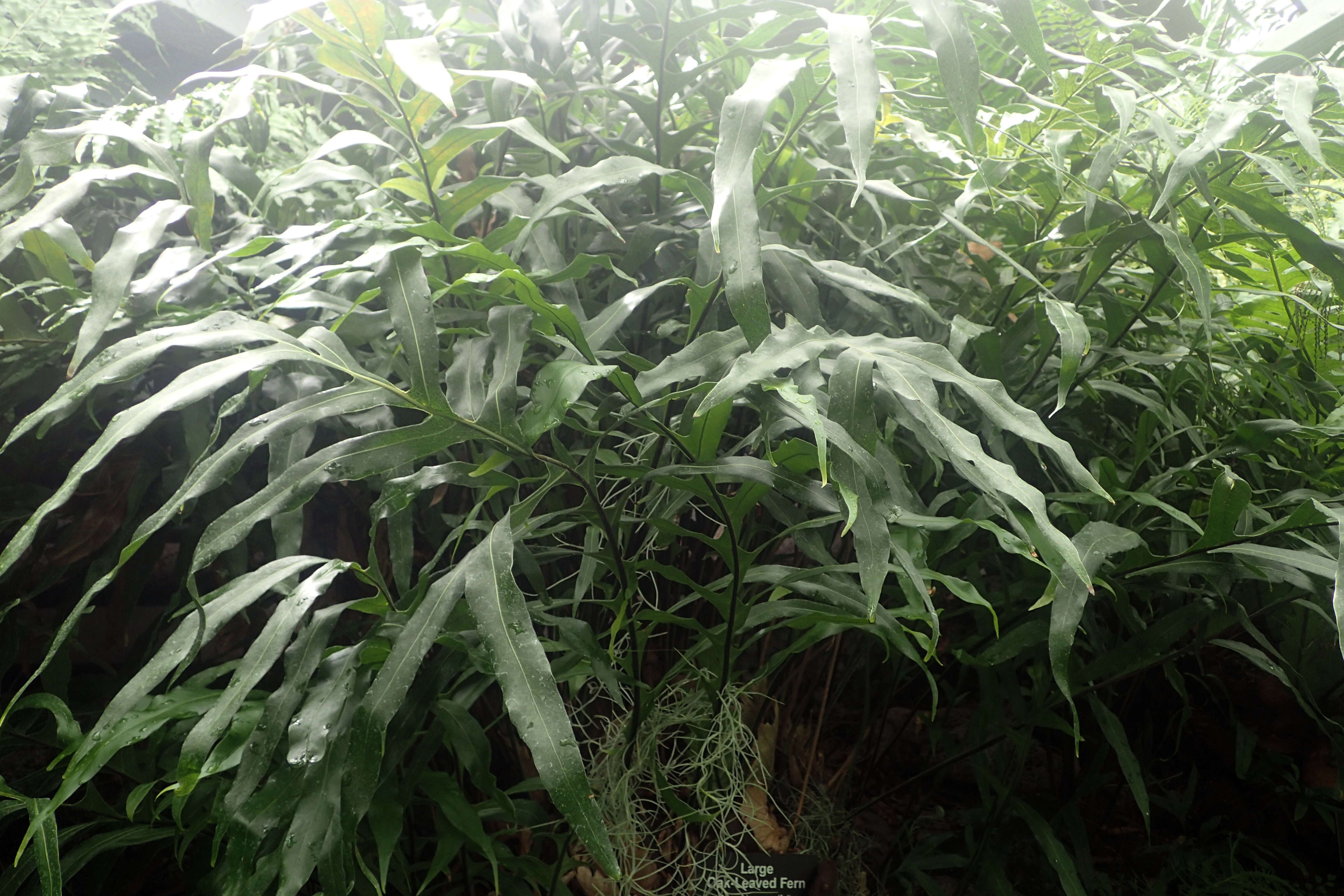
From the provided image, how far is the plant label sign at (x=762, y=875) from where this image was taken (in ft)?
2.10

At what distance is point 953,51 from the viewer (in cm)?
40

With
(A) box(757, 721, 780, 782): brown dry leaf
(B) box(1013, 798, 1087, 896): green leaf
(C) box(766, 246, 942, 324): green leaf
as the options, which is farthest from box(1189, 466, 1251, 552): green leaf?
(A) box(757, 721, 780, 782): brown dry leaf

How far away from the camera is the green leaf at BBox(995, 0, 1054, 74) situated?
1.39 ft

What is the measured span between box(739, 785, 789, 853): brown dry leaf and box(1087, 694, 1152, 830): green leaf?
0.29 meters

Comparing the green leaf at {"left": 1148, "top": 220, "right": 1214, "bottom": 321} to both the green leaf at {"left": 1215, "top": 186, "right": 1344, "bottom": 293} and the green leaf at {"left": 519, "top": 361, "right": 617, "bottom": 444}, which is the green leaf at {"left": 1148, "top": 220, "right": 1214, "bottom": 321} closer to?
the green leaf at {"left": 1215, "top": 186, "right": 1344, "bottom": 293}

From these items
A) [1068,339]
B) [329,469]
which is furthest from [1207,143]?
[329,469]

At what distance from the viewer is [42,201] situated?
1.71ft

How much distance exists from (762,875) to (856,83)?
613mm

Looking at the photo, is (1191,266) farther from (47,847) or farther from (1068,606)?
(47,847)

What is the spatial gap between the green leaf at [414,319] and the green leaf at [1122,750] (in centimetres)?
58

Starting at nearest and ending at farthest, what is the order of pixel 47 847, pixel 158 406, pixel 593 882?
pixel 158 406 → pixel 47 847 → pixel 593 882

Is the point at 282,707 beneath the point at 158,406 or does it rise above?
beneath

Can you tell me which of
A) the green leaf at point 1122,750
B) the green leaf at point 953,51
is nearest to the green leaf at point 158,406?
the green leaf at point 953,51

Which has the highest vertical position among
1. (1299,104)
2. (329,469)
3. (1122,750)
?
(1299,104)
